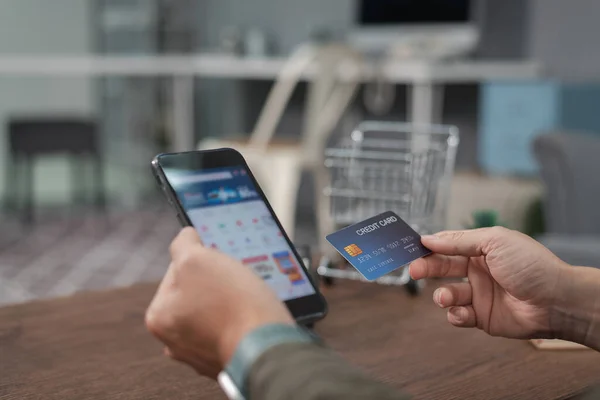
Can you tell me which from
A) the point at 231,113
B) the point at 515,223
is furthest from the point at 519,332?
the point at 231,113

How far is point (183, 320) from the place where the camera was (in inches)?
26.4

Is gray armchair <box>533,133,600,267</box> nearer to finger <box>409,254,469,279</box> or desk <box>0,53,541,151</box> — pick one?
finger <box>409,254,469,279</box>

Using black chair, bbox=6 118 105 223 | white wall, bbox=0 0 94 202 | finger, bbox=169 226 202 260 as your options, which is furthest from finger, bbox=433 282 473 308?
white wall, bbox=0 0 94 202

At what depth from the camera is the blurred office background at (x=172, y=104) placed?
3811 mm

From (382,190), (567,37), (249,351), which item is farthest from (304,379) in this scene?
(567,37)

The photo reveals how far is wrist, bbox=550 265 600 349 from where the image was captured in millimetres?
900

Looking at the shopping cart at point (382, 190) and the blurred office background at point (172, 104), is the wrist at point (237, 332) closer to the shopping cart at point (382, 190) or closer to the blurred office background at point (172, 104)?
the shopping cart at point (382, 190)

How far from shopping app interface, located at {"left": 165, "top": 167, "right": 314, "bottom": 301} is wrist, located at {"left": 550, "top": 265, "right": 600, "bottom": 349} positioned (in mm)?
263

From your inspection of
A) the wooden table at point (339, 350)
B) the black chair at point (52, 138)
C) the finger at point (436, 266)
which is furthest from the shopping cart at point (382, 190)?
the black chair at point (52, 138)

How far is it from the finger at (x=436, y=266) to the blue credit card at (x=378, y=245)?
2 centimetres

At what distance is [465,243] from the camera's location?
919mm

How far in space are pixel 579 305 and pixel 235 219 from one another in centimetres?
37

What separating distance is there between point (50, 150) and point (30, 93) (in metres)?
1.30

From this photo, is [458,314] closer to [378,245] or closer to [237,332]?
[378,245]
